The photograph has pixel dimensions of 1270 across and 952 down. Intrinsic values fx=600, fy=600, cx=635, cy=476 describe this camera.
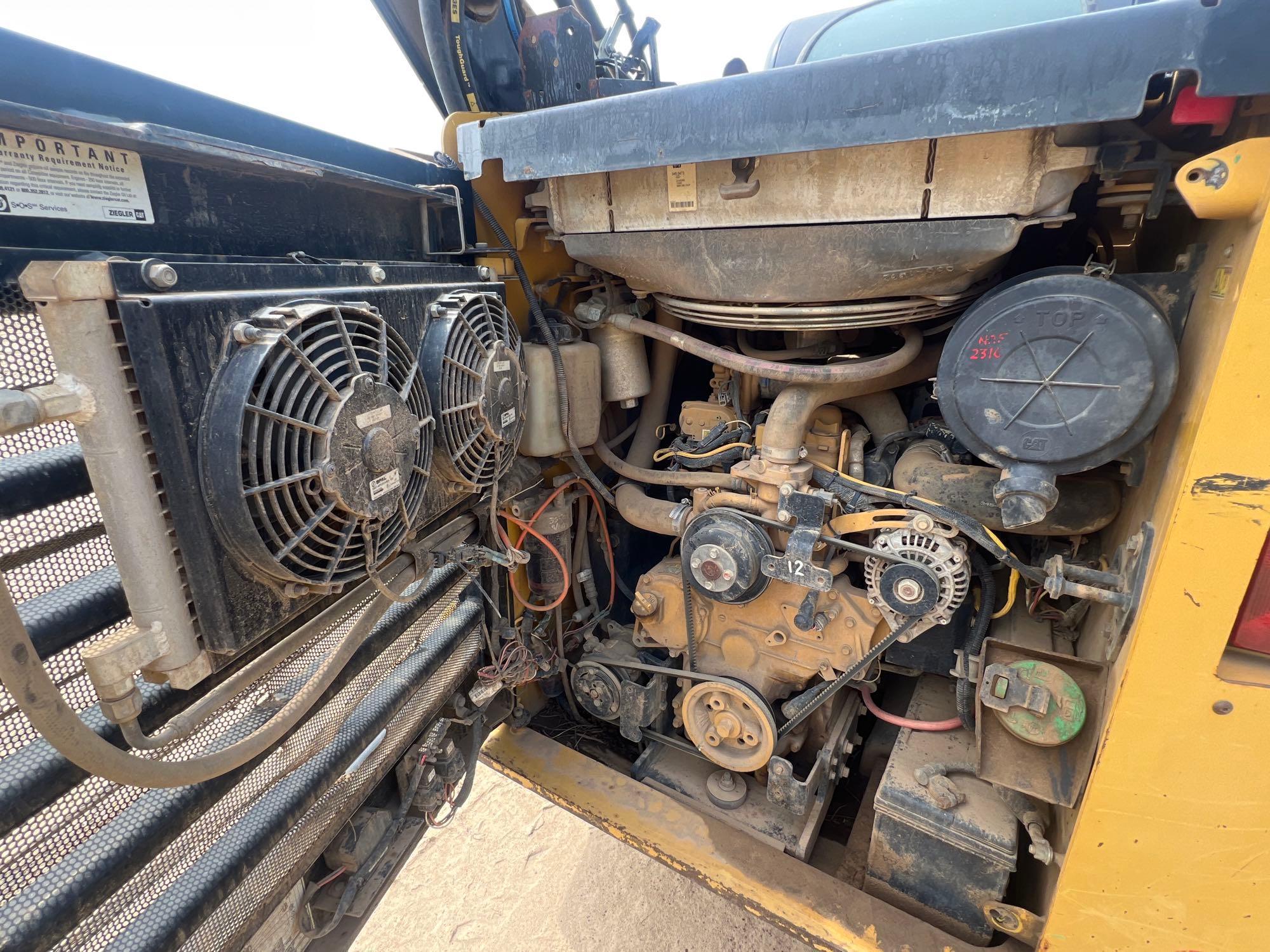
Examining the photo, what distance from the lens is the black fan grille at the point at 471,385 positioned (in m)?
1.14

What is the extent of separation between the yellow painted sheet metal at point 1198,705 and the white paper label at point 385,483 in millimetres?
1128

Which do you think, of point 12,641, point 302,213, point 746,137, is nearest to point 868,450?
point 746,137

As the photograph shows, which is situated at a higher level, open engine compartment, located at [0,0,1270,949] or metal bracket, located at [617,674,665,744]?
open engine compartment, located at [0,0,1270,949]

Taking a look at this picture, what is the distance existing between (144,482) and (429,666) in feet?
2.75

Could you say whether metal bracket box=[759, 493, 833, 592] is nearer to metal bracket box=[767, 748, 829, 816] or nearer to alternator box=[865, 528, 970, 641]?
alternator box=[865, 528, 970, 641]

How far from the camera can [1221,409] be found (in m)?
0.78

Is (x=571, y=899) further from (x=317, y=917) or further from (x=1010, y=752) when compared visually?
(x=1010, y=752)

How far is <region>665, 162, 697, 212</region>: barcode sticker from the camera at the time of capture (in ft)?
4.07

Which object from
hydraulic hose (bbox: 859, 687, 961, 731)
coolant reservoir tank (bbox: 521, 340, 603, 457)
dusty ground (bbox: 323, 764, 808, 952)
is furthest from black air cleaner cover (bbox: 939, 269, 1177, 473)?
dusty ground (bbox: 323, 764, 808, 952)

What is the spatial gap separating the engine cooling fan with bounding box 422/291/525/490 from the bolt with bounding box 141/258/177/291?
1.41ft

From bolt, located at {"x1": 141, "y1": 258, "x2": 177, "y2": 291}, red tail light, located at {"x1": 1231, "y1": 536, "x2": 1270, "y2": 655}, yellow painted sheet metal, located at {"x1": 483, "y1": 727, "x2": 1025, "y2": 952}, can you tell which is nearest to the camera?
bolt, located at {"x1": 141, "y1": 258, "x2": 177, "y2": 291}

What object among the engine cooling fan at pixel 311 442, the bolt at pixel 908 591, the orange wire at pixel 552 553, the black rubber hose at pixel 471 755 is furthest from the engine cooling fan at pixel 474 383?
the bolt at pixel 908 591

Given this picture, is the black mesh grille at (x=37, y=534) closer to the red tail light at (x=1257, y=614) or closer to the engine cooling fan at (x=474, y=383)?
the engine cooling fan at (x=474, y=383)

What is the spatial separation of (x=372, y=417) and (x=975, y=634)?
1.45 meters
